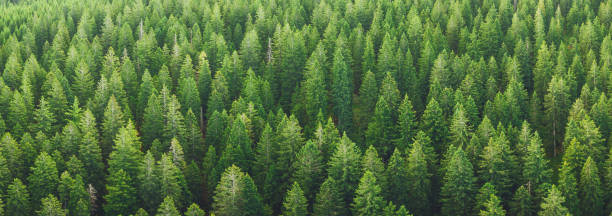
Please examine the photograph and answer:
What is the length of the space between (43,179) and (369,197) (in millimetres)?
32091

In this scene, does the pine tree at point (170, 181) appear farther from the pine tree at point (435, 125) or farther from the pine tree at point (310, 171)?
the pine tree at point (435, 125)

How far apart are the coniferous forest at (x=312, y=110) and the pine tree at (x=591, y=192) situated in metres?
0.16

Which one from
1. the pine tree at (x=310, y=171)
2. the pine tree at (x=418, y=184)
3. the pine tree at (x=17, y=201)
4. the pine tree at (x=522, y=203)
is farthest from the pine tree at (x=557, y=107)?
the pine tree at (x=17, y=201)

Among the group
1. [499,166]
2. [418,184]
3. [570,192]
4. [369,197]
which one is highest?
[499,166]

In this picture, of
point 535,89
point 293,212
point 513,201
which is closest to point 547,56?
point 535,89

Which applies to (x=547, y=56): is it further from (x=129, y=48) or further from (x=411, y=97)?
(x=129, y=48)

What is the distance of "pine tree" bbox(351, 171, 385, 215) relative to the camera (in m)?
66.6

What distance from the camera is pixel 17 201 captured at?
71.2m

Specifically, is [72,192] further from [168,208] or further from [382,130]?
[382,130]

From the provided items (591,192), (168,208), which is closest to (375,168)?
(168,208)

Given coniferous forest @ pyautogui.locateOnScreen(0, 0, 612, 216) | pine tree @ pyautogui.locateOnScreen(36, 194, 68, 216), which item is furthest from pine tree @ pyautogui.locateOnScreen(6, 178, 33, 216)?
pine tree @ pyautogui.locateOnScreen(36, 194, 68, 216)

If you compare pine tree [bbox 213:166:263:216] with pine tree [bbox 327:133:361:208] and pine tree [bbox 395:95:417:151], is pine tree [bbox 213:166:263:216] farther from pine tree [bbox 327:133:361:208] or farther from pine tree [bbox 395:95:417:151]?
pine tree [bbox 395:95:417:151]

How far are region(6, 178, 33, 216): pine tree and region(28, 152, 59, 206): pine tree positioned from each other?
1.70 meters

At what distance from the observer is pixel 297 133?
3061 inches
